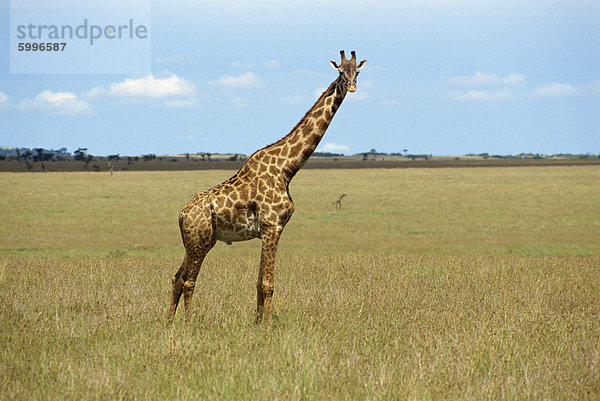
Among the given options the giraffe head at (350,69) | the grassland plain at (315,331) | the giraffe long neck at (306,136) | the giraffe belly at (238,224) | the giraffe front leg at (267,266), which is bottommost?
the grassland plain at (315,331)

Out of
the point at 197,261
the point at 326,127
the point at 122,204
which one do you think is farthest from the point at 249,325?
the point at 122,204

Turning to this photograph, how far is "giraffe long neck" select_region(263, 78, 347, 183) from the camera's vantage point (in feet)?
28.8

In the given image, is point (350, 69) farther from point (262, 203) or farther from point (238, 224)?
point (238, 224)

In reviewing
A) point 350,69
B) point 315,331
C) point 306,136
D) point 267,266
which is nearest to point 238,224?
point 267,266

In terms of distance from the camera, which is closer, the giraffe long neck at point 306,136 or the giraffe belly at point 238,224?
the giraffe belly at point 238,224

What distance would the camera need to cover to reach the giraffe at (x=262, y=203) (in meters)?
8.44

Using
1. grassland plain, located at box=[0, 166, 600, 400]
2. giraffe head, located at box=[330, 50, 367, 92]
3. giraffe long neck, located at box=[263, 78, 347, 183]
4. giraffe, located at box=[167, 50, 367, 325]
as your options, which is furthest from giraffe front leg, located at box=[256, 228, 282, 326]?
giraffe head, located at box=[330, 50, 367, 92]

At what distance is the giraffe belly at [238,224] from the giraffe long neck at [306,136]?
0.83 meters

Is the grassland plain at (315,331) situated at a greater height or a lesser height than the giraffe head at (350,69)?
lesser

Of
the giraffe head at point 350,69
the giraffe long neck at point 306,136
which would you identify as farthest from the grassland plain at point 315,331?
the giraffe head at point 350,69

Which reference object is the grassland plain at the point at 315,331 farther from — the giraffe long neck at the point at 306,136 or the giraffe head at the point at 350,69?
the giraffe head at the point at 350,69

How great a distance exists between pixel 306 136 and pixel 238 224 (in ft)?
5.64

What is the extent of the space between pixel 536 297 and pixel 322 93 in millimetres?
6040

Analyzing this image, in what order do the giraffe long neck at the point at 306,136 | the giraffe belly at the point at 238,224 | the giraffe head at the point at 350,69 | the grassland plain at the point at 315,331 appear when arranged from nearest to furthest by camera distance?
the grassland plain at the point at 315,331 → the giraffe head at the point at 350,69 → the giraffe belly at the point at 238,224 → the giraffe long neck at the point at 306,136
